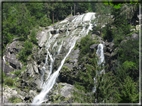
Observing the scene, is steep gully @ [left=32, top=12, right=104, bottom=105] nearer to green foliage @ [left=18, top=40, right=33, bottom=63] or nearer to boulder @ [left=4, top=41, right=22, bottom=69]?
green foliage @ [left=18, top=40, right=33, bottom=63]

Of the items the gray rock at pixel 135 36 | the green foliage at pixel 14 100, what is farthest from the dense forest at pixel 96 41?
the green foliage at pixel 14 100

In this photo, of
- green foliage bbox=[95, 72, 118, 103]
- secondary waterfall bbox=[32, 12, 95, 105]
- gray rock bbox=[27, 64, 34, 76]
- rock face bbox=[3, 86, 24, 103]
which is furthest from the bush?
green foliage bbox=[95, 72, 118, 103]

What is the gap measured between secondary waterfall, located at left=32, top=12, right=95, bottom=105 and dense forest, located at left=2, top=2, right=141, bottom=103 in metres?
2.20

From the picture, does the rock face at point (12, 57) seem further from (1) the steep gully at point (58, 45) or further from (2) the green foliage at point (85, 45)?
(2) the green foliage at point (85, 45)

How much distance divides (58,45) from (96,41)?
7.09 meters

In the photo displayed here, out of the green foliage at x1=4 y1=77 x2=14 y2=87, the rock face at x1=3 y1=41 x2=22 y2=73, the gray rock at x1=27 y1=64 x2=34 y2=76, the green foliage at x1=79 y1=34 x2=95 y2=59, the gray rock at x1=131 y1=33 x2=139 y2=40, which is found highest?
the gray rock at x1=131 y1=33 x2=139 y2=40

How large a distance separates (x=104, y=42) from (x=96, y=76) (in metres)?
16.6

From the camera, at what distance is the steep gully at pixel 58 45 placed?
101 ft

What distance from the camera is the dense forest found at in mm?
16141

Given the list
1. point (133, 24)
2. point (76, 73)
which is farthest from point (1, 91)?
point (133, 24)

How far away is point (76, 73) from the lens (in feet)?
98.6

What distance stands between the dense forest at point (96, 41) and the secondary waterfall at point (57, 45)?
7.21 ft

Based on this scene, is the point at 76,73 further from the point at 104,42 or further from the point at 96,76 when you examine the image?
the point at 96,76

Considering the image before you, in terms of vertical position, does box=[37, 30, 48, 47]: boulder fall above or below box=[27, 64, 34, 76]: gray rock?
above
